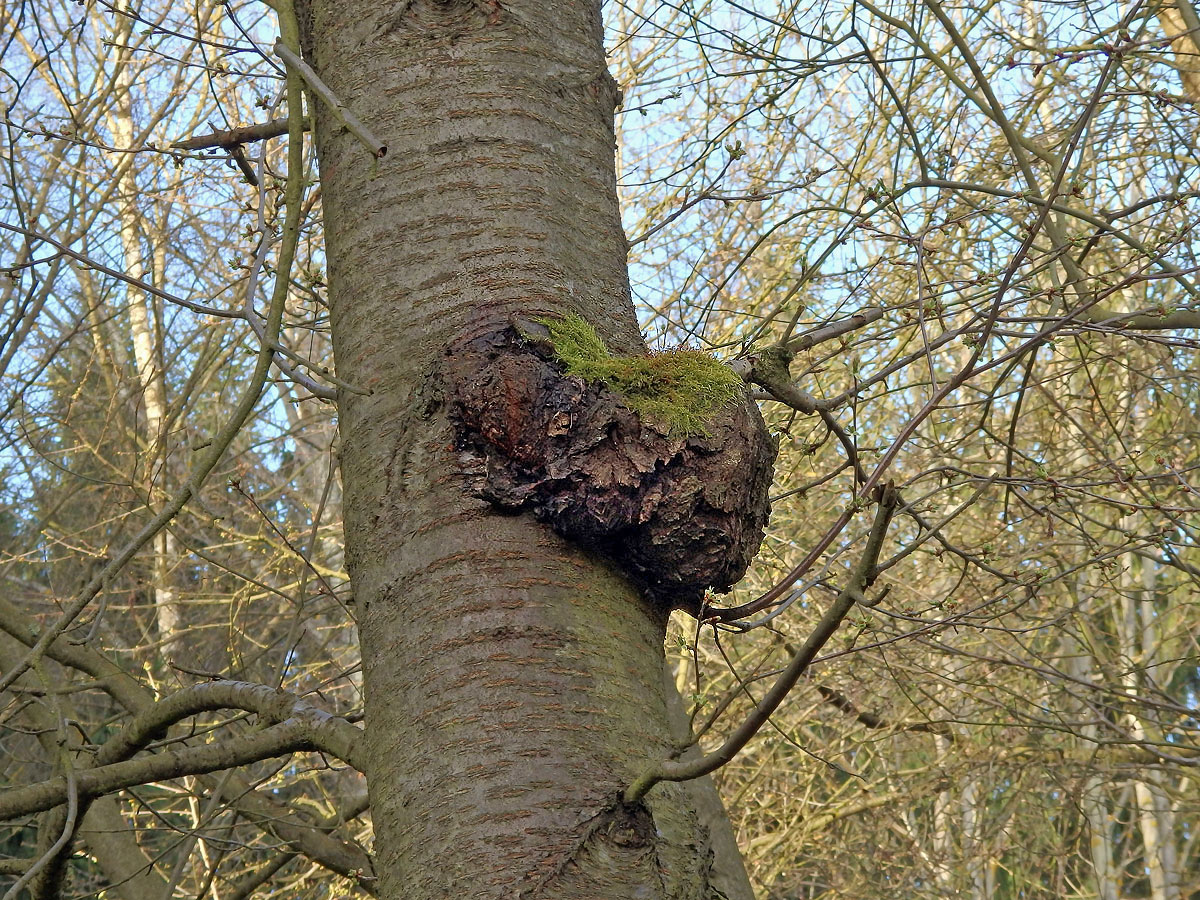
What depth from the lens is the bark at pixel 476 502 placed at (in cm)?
123

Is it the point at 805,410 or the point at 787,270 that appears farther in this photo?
the point at 787,270

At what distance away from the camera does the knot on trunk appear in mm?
1384

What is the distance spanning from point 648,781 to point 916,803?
5774mm

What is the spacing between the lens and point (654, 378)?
1.50 m

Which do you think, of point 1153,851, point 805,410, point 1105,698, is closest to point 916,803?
point 1105,698

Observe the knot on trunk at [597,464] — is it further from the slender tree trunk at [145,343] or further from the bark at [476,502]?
the slender tree trunk at [145,343]

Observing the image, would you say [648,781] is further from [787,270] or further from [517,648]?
[787,270]

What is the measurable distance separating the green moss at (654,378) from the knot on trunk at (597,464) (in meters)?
0.01

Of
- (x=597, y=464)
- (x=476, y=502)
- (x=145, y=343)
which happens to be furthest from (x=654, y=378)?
(x=145, y=343)

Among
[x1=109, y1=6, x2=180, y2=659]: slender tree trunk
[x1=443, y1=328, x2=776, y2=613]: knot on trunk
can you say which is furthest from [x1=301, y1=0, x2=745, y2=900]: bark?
[x1=109, y1=6, x2=180, y2=659]: slender tree trunk

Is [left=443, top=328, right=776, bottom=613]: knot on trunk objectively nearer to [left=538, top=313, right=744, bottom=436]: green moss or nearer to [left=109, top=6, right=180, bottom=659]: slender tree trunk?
[left=538, top=313, right=744, bottom=436]: green moss

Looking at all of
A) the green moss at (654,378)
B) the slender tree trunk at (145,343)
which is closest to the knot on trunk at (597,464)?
the green moss at (654,378)

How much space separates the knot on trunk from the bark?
0.11 ft

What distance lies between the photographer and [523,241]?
1544 millimetres
